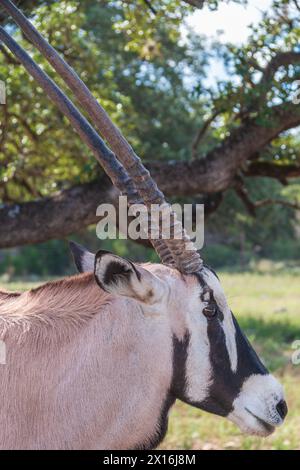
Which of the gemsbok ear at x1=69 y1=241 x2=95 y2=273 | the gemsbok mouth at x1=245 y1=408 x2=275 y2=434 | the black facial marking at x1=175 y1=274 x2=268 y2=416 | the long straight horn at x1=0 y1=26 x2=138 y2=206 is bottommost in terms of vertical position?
the gemsbok mouth at x1=245 y1=408 x2=275 y2=434

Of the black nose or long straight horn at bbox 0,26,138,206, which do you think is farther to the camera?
long straight horn at bbox 0,26,138,206

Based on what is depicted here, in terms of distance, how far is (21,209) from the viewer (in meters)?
7.06

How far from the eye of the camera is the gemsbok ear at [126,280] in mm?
2650

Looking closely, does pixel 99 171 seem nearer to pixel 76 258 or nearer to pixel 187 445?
pixel 187 445

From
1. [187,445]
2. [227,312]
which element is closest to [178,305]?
[227,312]

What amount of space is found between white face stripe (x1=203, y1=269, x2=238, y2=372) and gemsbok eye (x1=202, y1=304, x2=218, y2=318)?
4 cm

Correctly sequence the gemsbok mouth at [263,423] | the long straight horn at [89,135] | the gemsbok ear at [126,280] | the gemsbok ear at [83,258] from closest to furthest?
the gemsbok ear at [126,280], the gemsbok mouth at [263,423], the long straight horn at [89,135], the gemsbok ear at [83,258]

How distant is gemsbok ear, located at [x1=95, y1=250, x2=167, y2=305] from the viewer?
2.65m

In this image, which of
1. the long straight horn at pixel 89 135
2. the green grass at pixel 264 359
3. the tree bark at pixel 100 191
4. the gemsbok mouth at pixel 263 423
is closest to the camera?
the gemsbok mouth at pixel 263 423

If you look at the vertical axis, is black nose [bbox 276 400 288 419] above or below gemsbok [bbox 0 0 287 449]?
below

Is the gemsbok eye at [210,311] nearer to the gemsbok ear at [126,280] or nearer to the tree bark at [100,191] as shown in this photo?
the gemsbok ear at [126,280]

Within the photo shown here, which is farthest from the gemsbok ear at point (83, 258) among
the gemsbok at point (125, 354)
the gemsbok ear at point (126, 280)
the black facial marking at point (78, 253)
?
the gemsbok ear at point (126, 280)

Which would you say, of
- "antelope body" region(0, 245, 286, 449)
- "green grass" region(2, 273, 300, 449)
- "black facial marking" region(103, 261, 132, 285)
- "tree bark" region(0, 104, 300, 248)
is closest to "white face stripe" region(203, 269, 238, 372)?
"antelope body" region(0, 245, 286, 449)

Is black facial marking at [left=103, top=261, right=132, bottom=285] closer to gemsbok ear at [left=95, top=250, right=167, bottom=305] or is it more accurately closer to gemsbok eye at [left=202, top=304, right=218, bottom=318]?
gemsbok ear at [left=95, top=250, right=167, bottom=305]
